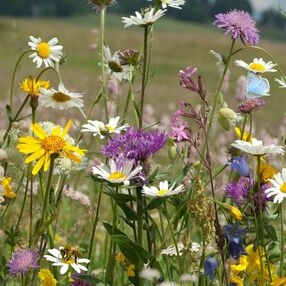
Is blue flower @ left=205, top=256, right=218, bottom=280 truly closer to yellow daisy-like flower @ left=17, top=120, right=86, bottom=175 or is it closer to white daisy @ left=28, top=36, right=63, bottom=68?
yellow daisy-like flower @ left=17, top=120, right=86, bottom=175

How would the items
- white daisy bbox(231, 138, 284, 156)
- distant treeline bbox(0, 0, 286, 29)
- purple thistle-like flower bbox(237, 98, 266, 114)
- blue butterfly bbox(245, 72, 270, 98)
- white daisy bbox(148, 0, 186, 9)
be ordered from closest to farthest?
white daisy bbox(231, 138, 284, 156), blue butterfly bbox(245, 72, 270, 98), purple thistle-like flower bbox(237, 98, 266, 114), white daisy bbox(148, 0, 186, 9), distant treeline bbox(0, 0, 286, 29)

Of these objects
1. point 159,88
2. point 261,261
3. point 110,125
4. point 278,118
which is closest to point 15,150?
point 110,125

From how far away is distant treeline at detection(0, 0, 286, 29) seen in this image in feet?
264

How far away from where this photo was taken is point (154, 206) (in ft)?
5.20

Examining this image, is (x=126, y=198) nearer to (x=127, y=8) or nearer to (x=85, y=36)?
(x=85, y=36)

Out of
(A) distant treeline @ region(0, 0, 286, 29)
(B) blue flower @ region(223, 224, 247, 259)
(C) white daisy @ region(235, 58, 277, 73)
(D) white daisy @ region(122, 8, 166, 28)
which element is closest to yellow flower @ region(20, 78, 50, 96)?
(D) white daisy @ region(122, 8, 166, 28)

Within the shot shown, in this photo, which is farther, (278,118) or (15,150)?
(278,118)

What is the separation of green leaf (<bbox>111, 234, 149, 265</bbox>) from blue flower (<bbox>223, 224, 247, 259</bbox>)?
20 cm

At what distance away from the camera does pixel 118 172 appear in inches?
62.0

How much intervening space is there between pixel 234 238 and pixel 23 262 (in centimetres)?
49

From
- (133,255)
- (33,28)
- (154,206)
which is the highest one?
(154,206)

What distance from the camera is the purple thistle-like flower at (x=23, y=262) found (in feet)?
5.23

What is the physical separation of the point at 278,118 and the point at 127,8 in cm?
8331

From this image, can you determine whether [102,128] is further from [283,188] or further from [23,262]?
[283,188]
